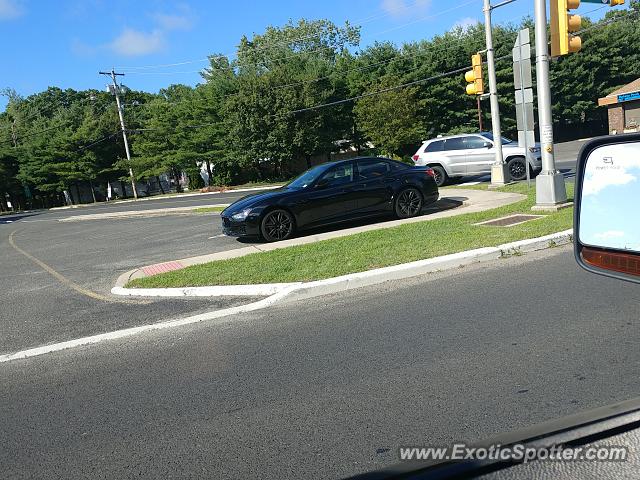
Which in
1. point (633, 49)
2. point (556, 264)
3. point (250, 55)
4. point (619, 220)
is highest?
point (250, 55)

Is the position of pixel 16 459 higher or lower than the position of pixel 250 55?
lower

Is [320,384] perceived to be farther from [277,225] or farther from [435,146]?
[435,146]

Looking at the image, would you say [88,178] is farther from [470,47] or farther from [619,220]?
[619,220]

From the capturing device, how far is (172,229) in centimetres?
1525

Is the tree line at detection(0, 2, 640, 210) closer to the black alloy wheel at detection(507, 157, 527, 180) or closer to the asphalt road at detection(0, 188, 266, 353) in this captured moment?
the black alloy wheel at detection(507, 157, 527, 180)

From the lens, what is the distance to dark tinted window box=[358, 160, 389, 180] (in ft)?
37.6

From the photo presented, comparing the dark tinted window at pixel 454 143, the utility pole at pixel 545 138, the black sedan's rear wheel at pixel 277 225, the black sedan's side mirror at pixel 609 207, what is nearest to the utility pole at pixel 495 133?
the dark tinted window at pixel 454 143

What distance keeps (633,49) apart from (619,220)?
60.8 metres

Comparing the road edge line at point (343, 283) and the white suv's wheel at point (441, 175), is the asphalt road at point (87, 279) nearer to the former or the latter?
the road edge line at point (343, 283)

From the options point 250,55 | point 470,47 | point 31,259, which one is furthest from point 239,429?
point 250,55

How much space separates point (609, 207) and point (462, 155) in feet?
57.4

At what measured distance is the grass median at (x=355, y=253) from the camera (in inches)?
294

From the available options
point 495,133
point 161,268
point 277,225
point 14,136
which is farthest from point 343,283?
point 14,136

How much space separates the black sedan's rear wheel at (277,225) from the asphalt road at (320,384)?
15.8ft
